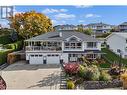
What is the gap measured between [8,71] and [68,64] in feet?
1.80

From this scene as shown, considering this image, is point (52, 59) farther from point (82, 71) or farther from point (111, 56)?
point (111, 56)

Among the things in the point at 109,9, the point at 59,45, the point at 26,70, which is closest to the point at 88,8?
the point at 109,9

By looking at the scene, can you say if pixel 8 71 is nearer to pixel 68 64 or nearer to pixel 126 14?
pixel 68 64

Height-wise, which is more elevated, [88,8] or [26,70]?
[88,8]

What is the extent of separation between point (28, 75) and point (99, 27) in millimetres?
781

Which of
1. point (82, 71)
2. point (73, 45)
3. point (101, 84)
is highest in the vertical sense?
point (73, 45)

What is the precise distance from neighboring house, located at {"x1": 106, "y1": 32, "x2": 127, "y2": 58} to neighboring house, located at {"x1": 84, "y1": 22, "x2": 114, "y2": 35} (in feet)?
0.22

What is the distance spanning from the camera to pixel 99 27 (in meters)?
3.98

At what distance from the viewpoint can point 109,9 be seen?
3941mm

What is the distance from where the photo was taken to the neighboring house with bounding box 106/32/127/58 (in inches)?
157

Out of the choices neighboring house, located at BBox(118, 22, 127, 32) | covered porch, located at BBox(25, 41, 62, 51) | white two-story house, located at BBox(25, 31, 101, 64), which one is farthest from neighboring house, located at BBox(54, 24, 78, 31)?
neighboring house, located at BBox(118, 22, 127, 32)

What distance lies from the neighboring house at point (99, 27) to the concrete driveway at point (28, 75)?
467 millimetres

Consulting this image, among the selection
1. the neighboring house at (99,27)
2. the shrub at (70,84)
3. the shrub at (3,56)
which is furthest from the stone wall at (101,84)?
the shrub at (3,56)

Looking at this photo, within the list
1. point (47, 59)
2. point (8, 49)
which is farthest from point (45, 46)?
point (8, 49)
